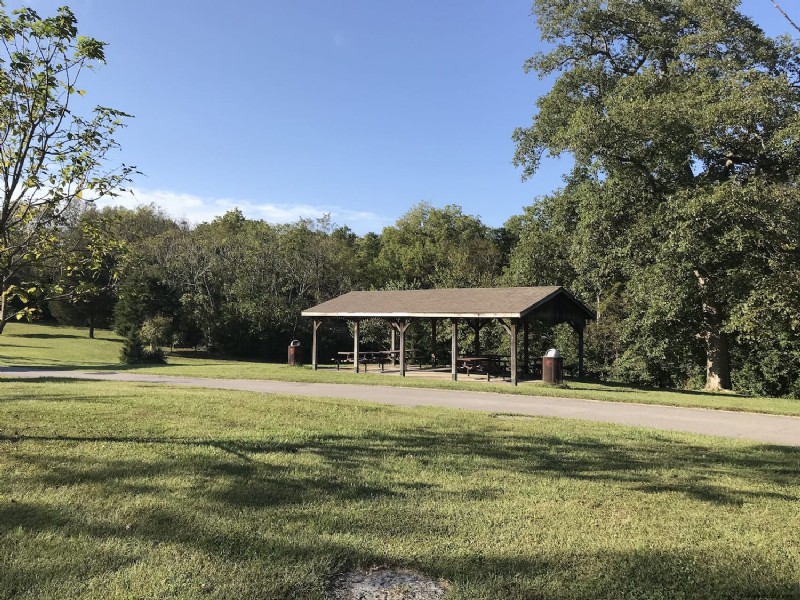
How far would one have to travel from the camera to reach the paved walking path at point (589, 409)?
10.2 meters

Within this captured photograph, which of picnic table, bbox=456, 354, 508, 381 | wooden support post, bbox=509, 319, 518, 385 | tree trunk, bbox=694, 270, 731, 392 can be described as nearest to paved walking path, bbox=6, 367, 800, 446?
wooden support post, bbox=509, 319, 518, 385

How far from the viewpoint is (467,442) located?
796 cm

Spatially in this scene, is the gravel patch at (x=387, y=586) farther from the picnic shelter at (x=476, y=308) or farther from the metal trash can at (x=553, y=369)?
the metal trash can at (x=553, y=369)

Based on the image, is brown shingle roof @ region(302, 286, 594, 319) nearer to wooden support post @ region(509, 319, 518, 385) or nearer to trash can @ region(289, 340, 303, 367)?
wooden support post @ region(509, 319, 518, 385)

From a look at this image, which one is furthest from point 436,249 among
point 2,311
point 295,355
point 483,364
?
point 2,311

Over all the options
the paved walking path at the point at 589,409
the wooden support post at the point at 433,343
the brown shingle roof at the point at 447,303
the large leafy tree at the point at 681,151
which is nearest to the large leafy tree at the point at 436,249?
the wooden support post at the point at 433,343

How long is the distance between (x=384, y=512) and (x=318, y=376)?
17.0 m

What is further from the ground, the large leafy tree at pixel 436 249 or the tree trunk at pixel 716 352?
the large leafy tree at pixel 436 249

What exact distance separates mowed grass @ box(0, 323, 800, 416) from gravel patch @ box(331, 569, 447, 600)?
41.0 ft

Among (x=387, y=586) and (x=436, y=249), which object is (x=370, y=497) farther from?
(x=436, y=249)

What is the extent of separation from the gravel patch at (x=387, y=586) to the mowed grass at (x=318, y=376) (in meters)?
12.5

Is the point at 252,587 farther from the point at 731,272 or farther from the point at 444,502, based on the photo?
the point at 731,272

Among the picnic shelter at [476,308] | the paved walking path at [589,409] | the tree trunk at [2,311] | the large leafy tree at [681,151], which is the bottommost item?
the paved walking path at [589,409]

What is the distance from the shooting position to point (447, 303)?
23172 mm
